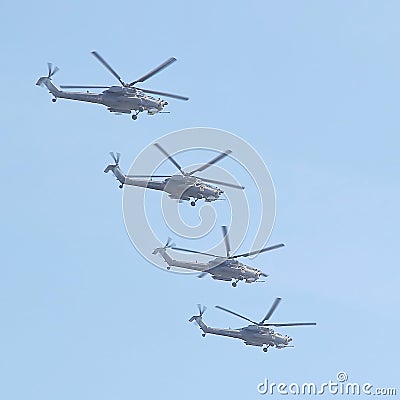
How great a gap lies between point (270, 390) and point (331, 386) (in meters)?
4.94

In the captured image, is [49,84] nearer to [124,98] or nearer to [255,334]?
[124,98]

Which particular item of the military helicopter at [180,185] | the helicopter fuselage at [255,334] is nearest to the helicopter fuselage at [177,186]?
the military helicopter at [180,185]

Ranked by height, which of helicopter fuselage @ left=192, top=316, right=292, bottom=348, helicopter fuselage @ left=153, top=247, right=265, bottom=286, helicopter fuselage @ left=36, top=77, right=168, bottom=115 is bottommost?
helicopter fuselage @ left=192, top=316, right=292, bottom=348

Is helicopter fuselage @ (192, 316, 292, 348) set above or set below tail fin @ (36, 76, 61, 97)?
below

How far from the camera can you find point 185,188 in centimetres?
12219

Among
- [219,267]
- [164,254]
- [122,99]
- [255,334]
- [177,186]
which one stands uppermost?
[122,99]

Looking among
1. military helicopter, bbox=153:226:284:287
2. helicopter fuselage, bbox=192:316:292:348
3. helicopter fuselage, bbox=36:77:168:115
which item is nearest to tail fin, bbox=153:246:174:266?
military helicopter, bbox=153:226:284:287

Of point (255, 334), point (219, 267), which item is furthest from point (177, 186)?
point (255, 334)

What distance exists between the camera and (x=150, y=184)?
122312 millimetres

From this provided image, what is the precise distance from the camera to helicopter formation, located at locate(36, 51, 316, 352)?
385 feet

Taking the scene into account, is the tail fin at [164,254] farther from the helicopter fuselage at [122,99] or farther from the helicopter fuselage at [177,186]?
the helicopter fuselage at [122,99]

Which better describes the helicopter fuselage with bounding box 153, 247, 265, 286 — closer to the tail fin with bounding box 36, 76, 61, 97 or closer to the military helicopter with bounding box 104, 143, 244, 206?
the military helicopter with bounding box 104, 143, 244, 206

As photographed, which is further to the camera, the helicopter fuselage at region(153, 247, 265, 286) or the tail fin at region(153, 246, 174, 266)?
the tail fin at region(153, 246, 174, 266)

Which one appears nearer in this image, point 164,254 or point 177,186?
point 177,186
